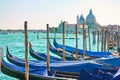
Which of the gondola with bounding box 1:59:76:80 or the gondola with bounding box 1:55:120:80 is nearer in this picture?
the gondola with bounding box 1:55:120:80

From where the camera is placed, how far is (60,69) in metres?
10.7

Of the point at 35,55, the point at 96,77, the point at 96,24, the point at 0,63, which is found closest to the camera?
the point at 96,77

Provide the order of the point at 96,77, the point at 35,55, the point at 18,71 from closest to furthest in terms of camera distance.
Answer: the point at 96,77 < the point at 18,71 < the point at 35,55

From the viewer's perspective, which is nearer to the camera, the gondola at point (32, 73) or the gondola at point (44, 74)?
the gondola at point (44, 74)

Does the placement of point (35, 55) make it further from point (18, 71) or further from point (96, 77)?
point (96, 77)

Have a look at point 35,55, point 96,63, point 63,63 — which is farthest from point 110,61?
point 35,55

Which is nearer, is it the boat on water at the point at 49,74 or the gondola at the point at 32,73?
the boat on water at the point at 49,74

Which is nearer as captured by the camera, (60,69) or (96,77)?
(96,77)

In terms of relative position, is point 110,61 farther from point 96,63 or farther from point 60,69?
point 60,69

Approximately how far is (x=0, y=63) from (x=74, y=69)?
2482 millimetres

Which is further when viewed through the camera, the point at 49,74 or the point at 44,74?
the point at 49,74

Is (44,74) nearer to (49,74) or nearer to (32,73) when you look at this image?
(49,74)

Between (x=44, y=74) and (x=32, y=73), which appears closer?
(x=44, y=74)

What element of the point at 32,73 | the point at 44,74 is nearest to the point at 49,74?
the point at 44,74
